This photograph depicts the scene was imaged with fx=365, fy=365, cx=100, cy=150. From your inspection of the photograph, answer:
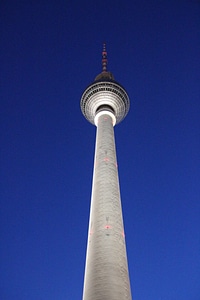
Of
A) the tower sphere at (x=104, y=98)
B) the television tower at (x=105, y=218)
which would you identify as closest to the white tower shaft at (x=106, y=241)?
the television tower at (x=105, y=218)

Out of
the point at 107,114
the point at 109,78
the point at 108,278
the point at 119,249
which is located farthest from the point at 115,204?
the point at 109,78

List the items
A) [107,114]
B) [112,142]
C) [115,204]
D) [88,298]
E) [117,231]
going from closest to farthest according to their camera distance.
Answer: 1. [88,298]
2. [117,231]
3. [115,204]
4. [112,142]
5. [107,114]

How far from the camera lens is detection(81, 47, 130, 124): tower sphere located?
2208 inches

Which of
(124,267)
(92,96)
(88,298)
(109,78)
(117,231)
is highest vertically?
(109,78)

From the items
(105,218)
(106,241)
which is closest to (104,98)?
(105,218)

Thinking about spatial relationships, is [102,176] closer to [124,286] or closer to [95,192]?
[95,192]

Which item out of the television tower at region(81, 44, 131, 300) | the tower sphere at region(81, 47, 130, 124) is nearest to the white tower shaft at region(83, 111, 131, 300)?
the television tower at region(81, 44, 131, 300)

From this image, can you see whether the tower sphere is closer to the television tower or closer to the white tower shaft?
the television tower

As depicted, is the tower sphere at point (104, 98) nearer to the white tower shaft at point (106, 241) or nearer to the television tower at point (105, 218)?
the television tower at point (105, 218)

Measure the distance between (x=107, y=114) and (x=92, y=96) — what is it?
4441 millimetres

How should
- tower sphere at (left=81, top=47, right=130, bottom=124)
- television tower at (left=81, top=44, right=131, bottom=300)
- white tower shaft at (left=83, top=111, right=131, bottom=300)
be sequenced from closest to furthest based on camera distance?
white tower shaft at (left=83, top=111, right=131, bottom=300) < television tower at (left=81, top=44, right=131, bottom=300) < tower sphere at (left=81, top=47, right=130, bottom=124)

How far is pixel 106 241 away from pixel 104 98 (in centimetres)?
2662

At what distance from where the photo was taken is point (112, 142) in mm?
47906

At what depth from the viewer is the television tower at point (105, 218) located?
105 ft
